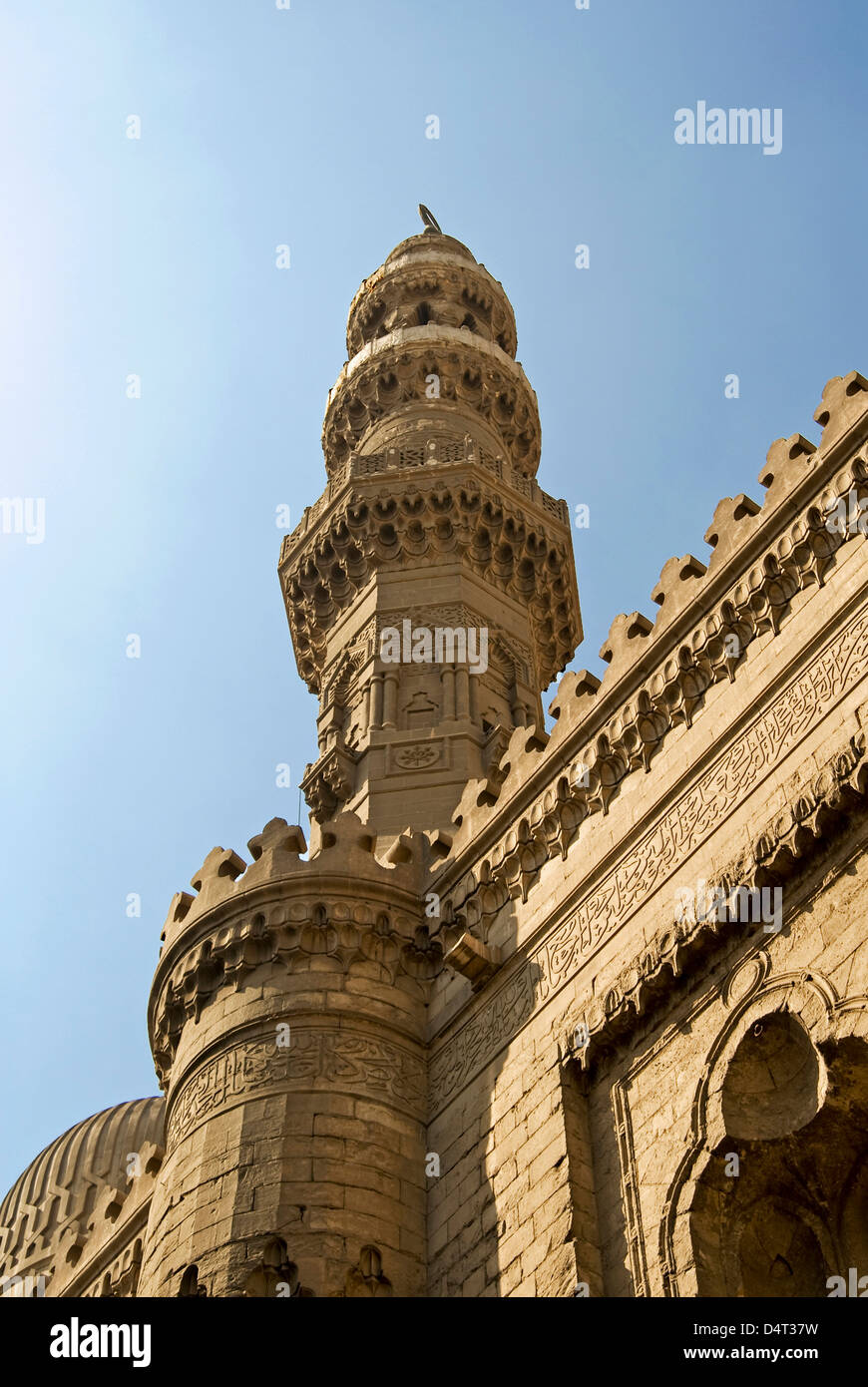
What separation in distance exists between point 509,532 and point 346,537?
2353 mm

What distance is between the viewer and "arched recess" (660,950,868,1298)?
9492 millimetres

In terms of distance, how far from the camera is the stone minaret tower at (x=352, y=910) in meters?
11.8

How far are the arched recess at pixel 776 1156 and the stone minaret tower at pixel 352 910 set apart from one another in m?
2.73

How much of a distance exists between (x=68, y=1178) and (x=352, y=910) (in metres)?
18.0

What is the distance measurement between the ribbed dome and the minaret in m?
9.71

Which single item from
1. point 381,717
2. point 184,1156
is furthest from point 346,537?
point 184,1156

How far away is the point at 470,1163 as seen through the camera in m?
12.0

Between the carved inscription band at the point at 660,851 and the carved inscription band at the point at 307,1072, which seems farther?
the carved inscription band at the point at 307,1072

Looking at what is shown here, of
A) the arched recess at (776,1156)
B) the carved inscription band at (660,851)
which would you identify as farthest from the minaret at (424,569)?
the arched recess at (776,1156)

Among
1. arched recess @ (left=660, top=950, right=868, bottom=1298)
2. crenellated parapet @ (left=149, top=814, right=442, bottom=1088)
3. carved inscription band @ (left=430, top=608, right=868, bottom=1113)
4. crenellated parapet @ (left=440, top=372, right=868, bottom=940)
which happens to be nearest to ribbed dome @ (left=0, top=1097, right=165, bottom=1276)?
crenellated parapet @ (left=149, top=814, right=442, bottom=1088)

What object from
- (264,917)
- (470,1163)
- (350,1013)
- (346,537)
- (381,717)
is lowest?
(470,1163)

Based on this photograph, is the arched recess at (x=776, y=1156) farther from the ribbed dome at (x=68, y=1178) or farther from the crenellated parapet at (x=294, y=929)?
the ribbed dome at (x=68, y=1178)
